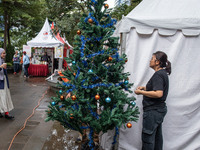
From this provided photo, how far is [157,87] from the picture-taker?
2.20 meters

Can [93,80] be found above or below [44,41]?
below

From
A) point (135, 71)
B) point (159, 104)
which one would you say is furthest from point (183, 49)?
point (159, 104)

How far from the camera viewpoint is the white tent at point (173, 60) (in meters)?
2.78

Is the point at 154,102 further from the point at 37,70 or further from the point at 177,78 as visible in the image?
the point at 37,70

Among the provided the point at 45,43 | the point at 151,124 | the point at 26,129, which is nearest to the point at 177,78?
the point at 151,124

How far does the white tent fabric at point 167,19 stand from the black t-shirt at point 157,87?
0.91 m

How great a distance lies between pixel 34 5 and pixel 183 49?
15413 mm

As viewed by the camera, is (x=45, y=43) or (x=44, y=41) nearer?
(x=45, y=43)

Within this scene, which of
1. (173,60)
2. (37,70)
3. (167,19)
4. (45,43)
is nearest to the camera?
(167,19)

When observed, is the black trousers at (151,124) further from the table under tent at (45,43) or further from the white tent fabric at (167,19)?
the table under tent at (45,43)

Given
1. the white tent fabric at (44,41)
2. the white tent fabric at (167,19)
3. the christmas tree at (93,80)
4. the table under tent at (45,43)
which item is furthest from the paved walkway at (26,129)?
the white tent fabric at (44,41)

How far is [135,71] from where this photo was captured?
116 inches

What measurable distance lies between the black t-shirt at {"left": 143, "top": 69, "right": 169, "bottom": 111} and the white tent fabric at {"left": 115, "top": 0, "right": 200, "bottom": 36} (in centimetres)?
91

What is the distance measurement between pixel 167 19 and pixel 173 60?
714 millimetres
